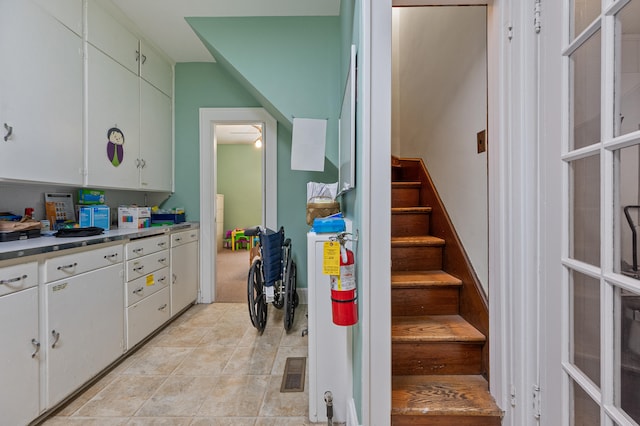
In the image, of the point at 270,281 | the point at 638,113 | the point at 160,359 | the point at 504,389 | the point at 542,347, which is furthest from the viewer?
the point at 270,281

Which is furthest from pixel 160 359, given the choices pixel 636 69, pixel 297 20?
pixel 297 20

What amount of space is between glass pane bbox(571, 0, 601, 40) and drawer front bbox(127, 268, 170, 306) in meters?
2.79

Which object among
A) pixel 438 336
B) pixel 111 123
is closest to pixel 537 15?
pixel 438 336

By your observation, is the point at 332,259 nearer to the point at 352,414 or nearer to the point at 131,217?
the point at 352,414

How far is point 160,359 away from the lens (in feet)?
7.14

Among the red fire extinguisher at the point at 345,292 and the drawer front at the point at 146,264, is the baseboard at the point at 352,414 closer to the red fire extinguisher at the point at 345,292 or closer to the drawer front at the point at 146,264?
the red fire extinguisher at the point at 345,292

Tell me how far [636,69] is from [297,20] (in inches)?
105

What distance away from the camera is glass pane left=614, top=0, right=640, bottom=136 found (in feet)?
2.12

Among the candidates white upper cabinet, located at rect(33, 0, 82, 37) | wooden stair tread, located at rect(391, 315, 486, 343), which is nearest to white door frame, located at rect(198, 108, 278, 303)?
white upper cabinet, located at rect(33, 0, 82, 37)

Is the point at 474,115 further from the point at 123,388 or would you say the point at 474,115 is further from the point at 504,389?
the point at 123,388

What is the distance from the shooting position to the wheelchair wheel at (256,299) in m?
2.45

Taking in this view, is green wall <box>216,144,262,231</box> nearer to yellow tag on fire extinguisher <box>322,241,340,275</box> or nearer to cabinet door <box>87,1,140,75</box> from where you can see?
cabinet door <box>87,1,140,75</box>

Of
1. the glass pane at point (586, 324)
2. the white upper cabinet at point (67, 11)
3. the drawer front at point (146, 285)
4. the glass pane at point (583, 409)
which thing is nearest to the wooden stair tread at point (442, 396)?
the glass pane at point (583, 409)

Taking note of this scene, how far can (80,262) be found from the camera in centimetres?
176
